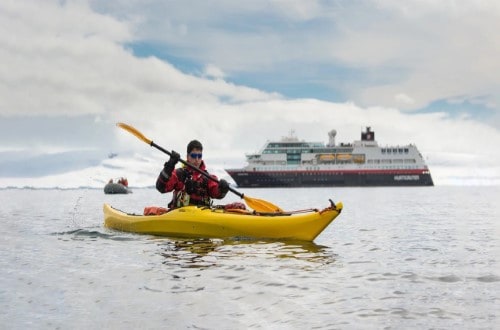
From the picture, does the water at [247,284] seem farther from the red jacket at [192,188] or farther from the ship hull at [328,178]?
the ship hull at [328,178]

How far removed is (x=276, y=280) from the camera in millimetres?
7855

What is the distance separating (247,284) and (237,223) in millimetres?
4385

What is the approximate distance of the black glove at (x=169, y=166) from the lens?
11.8 metres

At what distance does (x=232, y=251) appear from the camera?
1070 centimetres

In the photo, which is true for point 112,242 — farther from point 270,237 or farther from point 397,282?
point 397,282

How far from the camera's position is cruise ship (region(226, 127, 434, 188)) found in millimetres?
95062

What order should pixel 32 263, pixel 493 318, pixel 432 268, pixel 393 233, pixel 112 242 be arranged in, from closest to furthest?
pixel 493 318
pixel 432 268
pixel 32 263
pixel 112 242
pixel 393 233

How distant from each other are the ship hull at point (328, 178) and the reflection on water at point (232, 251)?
83.1m

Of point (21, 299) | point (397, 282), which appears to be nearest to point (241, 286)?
point (397, 282)

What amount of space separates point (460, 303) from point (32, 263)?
707cm

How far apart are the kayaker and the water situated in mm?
1081

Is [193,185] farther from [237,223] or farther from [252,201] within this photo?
[237,223]

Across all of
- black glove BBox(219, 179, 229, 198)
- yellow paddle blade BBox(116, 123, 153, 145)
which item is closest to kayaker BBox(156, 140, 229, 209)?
black glove BBox(219, 179, 229, 198)

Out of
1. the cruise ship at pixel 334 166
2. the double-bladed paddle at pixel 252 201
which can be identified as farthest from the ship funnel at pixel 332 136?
the double-bladed paddle at pixel 252 201
